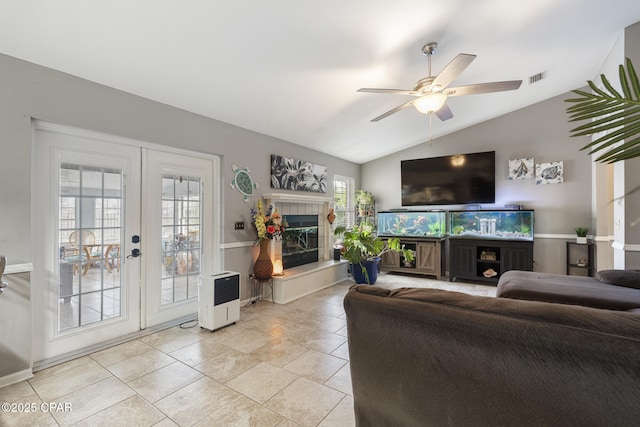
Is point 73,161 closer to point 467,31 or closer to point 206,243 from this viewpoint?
point 206,243

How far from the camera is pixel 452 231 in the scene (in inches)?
214

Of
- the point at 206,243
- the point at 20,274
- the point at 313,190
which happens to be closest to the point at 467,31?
the point at 313,190

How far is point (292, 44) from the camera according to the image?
8.09ft

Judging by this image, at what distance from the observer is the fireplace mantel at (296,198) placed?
165 inches

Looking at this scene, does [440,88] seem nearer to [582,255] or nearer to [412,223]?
[412,223]

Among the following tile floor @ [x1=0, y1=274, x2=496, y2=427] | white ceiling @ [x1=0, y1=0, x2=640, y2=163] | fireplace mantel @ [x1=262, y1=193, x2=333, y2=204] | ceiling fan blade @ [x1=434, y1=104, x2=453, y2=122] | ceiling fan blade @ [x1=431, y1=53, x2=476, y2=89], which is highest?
white ceiling @ [x1=0, y1=0, x2=640, y2=163]

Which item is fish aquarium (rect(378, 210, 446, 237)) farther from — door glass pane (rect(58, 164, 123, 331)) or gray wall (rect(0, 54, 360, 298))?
door glass pane (rect(58, 164, 123, 331))

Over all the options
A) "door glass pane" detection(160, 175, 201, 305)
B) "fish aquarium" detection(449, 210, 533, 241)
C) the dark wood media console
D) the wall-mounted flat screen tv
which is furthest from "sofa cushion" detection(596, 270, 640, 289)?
"door glass pane" detection(160, 175, 201, 305)

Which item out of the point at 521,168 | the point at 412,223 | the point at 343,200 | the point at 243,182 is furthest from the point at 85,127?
the point at 521,168

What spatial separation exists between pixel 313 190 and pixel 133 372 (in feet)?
12.0

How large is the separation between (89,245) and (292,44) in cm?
266

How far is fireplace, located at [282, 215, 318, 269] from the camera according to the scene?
4637 mm

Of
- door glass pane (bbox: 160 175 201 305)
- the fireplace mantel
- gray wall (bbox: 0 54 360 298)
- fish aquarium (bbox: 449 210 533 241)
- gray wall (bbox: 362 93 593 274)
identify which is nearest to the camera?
gray wall (bbox: 0 54 360 298)

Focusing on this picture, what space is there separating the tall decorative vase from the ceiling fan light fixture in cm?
256
